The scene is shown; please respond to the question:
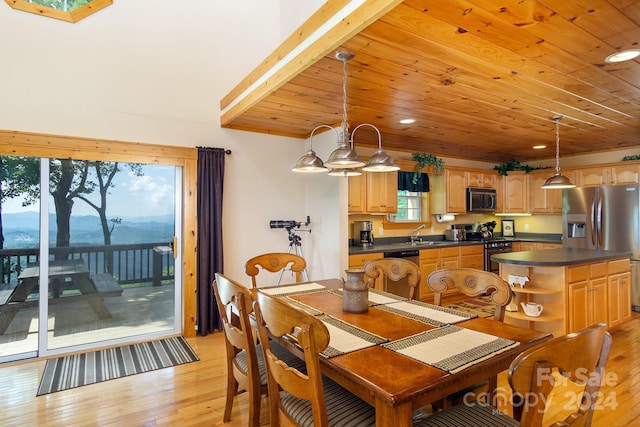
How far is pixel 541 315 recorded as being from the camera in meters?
3.47

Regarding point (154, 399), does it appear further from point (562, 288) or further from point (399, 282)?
point (562, 288)

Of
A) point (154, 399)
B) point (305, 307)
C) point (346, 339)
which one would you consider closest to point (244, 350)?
point (305, 307)

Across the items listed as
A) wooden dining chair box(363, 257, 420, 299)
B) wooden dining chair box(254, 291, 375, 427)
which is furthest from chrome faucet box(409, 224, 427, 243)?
wooden dining chair box(254, 291, 375, 427)

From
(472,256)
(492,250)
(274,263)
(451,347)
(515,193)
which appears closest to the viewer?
(451,347)

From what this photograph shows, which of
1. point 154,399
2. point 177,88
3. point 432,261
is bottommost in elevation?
point 154,399

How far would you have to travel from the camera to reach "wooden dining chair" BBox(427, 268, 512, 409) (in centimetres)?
193

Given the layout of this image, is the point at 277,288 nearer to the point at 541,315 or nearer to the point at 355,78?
the point at 355,78

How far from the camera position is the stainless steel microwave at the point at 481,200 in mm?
6020

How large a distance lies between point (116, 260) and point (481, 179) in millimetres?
5715

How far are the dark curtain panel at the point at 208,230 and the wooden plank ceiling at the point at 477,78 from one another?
532mm

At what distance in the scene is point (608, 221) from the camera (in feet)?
16.3

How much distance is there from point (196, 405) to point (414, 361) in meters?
1.90

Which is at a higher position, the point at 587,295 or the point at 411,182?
the point at 411,182

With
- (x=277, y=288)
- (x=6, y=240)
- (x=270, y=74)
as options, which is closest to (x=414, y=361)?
(x=277, y=288)
